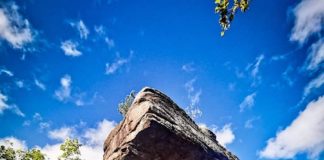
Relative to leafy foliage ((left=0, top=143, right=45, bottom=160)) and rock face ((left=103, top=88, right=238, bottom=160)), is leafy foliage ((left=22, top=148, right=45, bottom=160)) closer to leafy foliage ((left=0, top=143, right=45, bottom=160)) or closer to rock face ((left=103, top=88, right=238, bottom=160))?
leafy foliage ((left=0, top=143, right=45, bottom=160))

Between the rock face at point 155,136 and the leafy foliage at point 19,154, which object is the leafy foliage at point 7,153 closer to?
the leafy foliage at point 19,154

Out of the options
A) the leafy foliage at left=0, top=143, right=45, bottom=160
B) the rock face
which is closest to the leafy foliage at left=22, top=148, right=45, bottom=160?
the leafy foliage at left=0, top=143, right=45, bottom=160

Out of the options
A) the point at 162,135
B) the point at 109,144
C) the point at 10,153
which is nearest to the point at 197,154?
the point at 162,135

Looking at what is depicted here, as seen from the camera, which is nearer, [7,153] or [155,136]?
[155,136]

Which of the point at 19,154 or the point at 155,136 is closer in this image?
the point at 155,136

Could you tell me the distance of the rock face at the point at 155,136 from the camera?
14516mm

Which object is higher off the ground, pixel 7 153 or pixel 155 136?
pixel 7 153

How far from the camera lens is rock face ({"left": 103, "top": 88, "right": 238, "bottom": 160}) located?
14516 millimetres

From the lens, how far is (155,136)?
14516mm

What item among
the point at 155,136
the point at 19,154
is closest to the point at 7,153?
the point at 19,154

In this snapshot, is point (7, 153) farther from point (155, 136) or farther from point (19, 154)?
point (155, 136)

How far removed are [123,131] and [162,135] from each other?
2.83m

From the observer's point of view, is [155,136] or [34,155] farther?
[34,155]

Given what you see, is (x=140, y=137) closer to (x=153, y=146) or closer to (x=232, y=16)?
(x=153, y=146)
